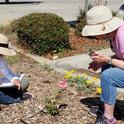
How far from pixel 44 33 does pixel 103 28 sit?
3525 mm

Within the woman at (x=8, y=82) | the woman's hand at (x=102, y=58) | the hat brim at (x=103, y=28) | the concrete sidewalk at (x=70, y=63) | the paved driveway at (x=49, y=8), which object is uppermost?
the hat brim at (x=103, y=28)

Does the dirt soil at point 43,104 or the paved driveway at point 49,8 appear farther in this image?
the paved driveway at point 49,8

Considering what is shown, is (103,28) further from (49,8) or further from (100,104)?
(49,8)

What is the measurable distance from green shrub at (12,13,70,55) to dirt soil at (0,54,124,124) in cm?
145

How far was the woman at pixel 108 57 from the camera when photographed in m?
4.63

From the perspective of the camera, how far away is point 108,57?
471 cm

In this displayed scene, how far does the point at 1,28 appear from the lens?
10.2 metres

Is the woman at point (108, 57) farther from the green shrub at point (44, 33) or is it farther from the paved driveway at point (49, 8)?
the paved driveway at point (49, 8)

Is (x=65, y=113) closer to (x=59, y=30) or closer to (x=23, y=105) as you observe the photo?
(x=23, y=105)

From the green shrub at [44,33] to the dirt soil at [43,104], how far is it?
1.45 metres

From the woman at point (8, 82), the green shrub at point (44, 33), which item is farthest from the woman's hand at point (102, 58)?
the green shrub at point (44, 33)

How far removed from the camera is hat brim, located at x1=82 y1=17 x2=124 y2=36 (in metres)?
4.61

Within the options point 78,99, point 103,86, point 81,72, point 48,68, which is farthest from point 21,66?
point 103,86

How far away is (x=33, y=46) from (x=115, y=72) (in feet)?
12.0
